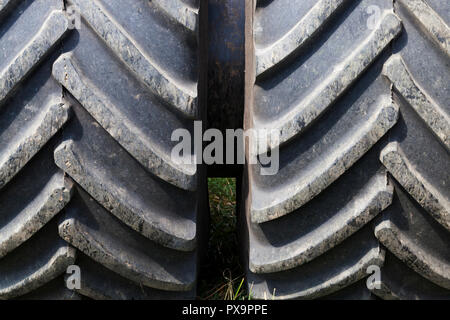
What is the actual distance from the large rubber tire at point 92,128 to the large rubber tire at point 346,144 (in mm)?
164

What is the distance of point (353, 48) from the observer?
3.61 ft

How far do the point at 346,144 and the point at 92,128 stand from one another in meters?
0.47

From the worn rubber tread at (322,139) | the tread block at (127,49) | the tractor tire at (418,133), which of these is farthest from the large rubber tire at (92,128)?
the tractor tire at (418,133)

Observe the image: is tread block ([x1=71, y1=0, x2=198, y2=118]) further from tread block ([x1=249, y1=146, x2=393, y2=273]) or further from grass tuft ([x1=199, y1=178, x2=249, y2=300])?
grass tuft ([x1=199, y1=178, x2=249, y2=300])

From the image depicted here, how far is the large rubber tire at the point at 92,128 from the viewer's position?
1.09 m

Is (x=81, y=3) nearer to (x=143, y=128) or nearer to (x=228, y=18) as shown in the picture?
(x=143, y=128)

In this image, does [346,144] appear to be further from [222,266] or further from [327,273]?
[222,266]

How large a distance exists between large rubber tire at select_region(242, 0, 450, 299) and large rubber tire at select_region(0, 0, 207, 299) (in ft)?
0.54

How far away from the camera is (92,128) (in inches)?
43.3

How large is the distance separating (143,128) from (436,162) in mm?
552

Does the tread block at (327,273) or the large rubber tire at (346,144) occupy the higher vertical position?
the large rubber tire at (346,144)

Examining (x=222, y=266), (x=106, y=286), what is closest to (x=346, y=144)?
(x=106, y=286)

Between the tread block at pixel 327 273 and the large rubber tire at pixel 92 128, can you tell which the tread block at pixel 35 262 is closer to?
the large rubber tire at pixel 92 128
